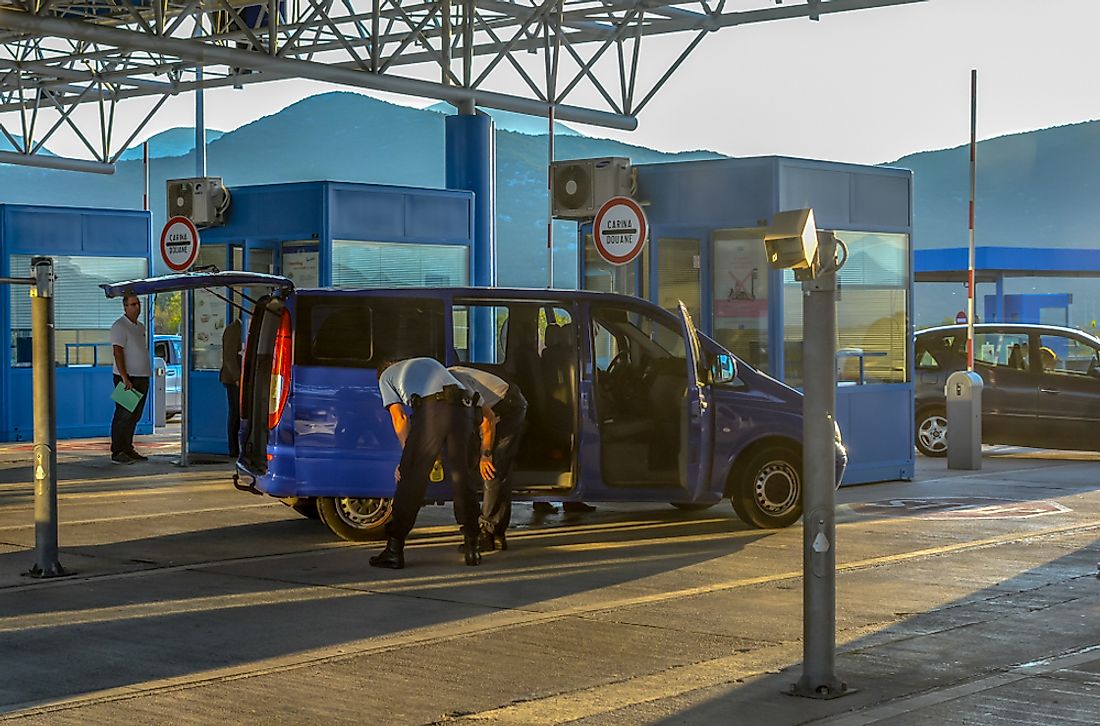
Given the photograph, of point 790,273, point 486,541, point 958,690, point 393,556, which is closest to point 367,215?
point 790,273

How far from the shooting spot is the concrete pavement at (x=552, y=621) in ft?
23.6

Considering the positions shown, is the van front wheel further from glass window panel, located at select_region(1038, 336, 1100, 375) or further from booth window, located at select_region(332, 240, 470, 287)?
glass window panel, located at select_region(1038, 336, 1100, 375)

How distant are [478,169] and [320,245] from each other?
4055 mm

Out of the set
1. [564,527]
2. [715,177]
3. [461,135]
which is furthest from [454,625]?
[461,135]

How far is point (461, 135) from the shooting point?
76.3 feet

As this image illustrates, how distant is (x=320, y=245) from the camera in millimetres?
19391

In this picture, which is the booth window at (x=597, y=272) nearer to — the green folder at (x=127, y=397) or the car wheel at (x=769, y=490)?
the car wheel at (x=769, y=490)

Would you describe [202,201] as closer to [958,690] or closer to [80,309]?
[80,309]

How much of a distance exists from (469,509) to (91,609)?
268cm

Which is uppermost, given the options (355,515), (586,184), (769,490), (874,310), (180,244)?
(586,184)

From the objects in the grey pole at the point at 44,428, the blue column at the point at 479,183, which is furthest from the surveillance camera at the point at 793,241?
the blue column at the point at 479,183

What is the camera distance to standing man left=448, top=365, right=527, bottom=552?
1134 centimetres

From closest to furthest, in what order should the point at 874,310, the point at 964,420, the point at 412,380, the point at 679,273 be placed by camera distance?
the point at 412,380 → the point at 679,273 → the point at 874,310 → the point at 964,420

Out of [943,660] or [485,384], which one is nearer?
[943,660]
